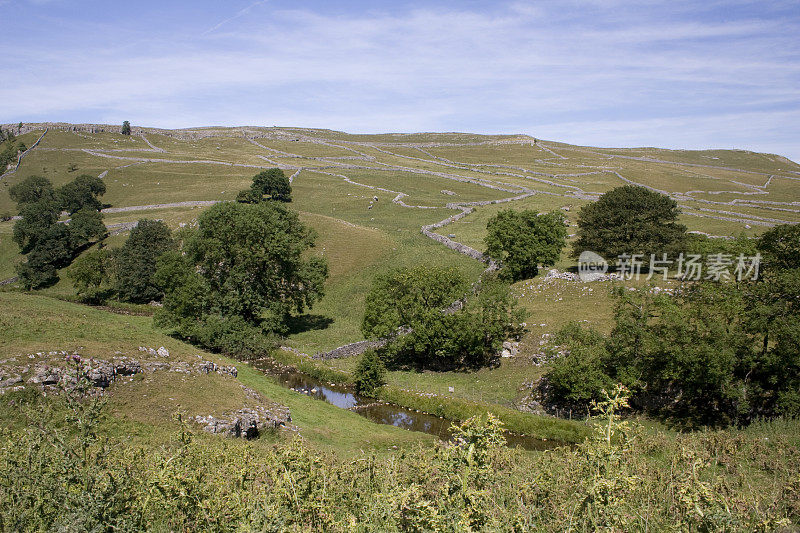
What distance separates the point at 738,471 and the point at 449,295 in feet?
81.1

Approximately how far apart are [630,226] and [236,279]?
3779cm

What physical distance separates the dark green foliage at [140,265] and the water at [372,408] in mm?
24494

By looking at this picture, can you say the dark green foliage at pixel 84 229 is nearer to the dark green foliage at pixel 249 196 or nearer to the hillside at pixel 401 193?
the hillside at pixel 401 193

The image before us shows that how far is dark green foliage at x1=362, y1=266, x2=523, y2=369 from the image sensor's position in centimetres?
3428

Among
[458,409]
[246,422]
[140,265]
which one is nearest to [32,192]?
[140,265]

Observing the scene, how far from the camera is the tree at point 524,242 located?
4738 cm

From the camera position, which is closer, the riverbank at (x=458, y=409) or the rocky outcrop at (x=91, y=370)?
the rocky outcrop at (x=91, y=370)

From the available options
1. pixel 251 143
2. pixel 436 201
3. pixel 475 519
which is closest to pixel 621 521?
pixel 475 519

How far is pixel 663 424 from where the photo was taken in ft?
80.9

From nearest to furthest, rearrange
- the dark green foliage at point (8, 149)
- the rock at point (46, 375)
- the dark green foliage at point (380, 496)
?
the dark green foliage at point (380, 496) < the rock at point (46, 375) < the dark green foliage at point (8, 149)

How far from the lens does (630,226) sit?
158ft

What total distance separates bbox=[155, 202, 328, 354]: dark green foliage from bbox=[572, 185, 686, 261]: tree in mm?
28170

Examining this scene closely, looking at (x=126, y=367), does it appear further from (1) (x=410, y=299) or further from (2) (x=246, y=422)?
(1) (x=410, y=299)

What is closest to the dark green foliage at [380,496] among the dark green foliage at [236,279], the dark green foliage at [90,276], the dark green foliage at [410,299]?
the dark green foliage at [410,299]
